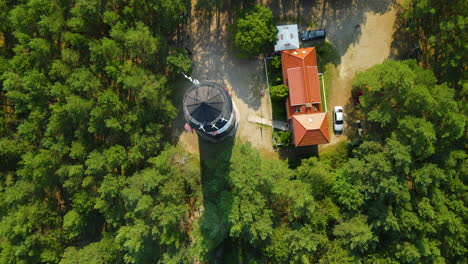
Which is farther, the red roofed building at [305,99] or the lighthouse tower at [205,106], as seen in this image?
the red roofed building at [305,99]

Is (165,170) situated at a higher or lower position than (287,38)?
lower

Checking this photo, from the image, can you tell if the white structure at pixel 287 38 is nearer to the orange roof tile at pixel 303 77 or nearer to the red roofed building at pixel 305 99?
the red roofed building at pixel 305 99

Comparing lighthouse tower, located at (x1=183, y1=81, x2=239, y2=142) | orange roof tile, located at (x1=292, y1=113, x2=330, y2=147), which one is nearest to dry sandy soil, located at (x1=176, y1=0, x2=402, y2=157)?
orange roof tile, located at (x1=292, y1=113, x2=330, y2=147)

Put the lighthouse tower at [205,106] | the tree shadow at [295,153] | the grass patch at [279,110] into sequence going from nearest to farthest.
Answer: the lighthouse tower at [205,106] < the tree shadow at [295,153] < the grass patch at [279,110]

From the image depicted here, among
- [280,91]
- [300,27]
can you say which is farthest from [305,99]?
[300,27]

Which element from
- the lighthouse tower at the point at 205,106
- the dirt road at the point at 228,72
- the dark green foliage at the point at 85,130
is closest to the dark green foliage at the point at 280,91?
the dirt road at the point at 228,72

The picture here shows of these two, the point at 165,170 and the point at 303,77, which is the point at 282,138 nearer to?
the point at 303,77
